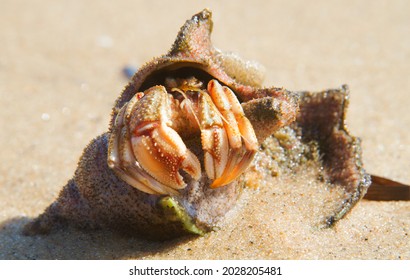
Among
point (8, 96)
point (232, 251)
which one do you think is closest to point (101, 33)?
point (8, 96)

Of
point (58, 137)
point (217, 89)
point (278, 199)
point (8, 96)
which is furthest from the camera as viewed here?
point (8, 96)

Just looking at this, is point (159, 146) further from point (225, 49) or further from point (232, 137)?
point (225, 49)

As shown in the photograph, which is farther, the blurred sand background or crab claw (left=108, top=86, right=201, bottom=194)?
the blurred sand background

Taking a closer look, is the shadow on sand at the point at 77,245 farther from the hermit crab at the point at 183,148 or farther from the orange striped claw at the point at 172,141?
the orange striped claw at the point at 172,141

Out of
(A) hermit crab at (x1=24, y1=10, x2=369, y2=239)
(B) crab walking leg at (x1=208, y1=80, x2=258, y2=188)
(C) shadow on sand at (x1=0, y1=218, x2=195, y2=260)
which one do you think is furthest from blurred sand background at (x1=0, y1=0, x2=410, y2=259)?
(B) crab walking leg at (x1=208, y1=80, x2=258, y2=188)

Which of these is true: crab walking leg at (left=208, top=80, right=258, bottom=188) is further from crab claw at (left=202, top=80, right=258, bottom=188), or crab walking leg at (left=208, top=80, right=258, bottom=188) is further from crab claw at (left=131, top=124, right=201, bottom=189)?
crab claw at (left=131, top=124, right=201, bottom=189)

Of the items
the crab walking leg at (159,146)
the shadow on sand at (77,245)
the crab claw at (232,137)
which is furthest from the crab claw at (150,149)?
the shadow on sand at (77,245)

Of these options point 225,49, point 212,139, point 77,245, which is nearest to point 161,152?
point 212,139
